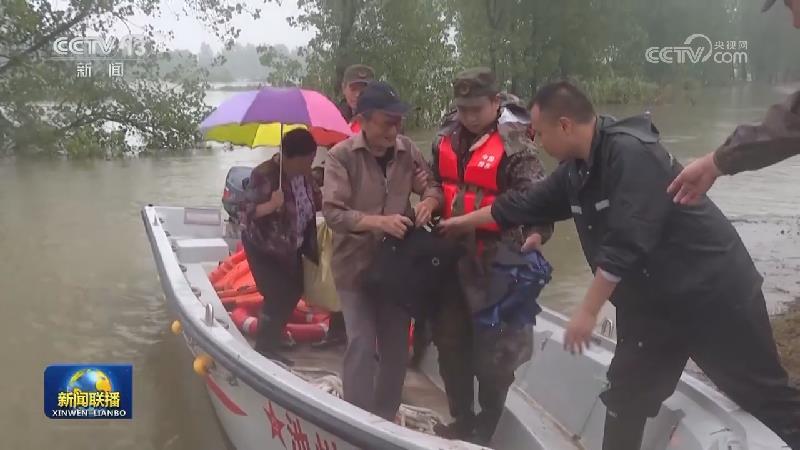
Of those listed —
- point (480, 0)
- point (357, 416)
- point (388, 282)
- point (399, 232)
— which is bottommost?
point (357, 416)

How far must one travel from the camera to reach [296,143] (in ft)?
12.8

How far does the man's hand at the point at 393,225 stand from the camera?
2.98 meters

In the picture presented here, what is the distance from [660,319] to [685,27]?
42017mm

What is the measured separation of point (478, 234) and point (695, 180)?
1163 millimetres

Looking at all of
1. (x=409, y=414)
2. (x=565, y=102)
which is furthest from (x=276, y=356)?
(x=565, y=102)

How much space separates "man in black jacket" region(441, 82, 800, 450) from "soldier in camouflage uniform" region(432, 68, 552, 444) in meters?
0.45

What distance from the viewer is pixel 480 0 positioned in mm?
27031

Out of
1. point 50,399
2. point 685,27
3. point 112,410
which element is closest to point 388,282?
point 112,410

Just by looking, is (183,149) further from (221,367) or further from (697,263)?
(697,263)

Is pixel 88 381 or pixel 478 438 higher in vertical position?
pixel 478 438

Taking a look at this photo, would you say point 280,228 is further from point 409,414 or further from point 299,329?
point 409,414

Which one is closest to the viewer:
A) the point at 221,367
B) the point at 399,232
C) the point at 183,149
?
the point at 399,232

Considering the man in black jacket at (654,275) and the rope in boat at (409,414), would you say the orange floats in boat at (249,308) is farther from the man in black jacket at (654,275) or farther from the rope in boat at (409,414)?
the man in black jacket at (654,275)

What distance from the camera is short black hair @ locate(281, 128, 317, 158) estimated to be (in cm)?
388
